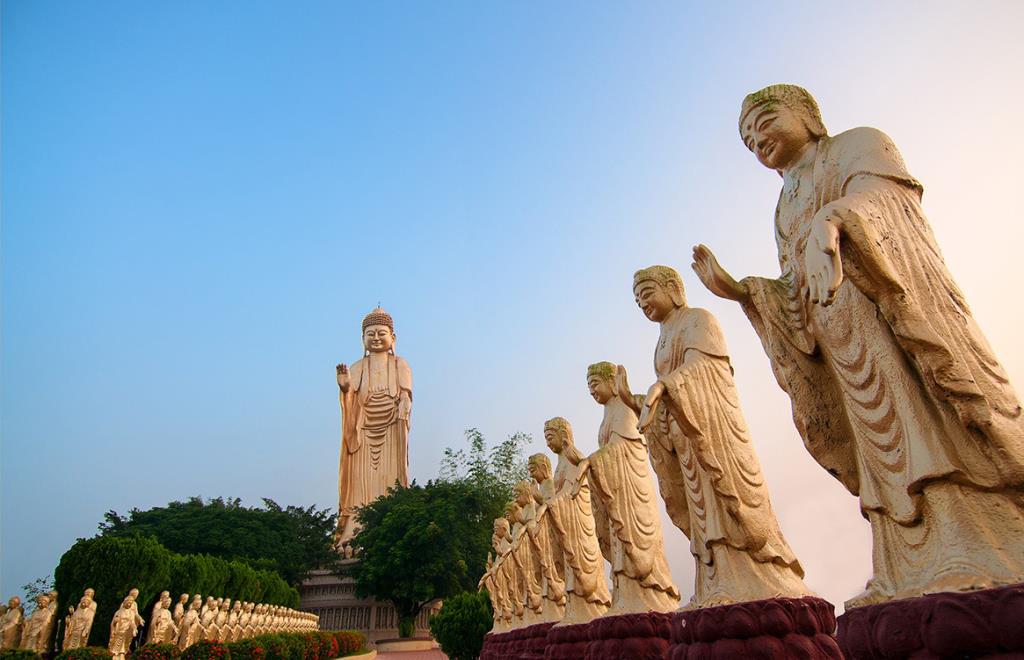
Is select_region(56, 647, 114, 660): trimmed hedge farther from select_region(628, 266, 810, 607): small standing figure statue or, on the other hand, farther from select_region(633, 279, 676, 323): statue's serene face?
select_region(633, 279, 676, 323): statue's serene face

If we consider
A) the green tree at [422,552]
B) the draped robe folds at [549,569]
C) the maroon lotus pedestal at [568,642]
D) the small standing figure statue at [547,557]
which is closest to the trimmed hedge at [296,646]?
the green tree at [422,552]

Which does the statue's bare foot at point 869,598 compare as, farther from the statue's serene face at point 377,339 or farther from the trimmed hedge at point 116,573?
the statue's serene face at point 377,339

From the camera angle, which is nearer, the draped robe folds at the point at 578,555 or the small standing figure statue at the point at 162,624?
the draped robe folds at the point at 578,555

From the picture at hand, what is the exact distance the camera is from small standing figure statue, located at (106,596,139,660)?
41.3 ft

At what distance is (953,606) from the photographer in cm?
215

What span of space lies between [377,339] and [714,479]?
1308 inches

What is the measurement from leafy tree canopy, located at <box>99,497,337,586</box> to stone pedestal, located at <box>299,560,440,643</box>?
723mm

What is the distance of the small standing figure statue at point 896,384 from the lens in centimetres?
242

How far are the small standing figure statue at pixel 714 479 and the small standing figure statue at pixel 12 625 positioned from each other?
40.3 feet

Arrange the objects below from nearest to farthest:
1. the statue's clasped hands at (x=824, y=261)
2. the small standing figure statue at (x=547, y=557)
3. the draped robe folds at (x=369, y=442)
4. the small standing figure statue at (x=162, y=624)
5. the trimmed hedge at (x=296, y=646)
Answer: the statue's clasped hands at (x=824, y=261)
the small standing figure statue at (x=547, y=557)
the trimmed hedge at (x=296, y=646)
the small standing figure statue at (x=162, y=624)
the draped robe folds at (x=369, y=442)

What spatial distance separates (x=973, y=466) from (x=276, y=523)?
33.7m

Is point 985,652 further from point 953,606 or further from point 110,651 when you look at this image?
point 110,651

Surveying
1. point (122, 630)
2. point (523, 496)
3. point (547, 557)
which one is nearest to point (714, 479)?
point (547, 557)

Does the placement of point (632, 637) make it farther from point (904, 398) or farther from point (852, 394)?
point (904, 398)
